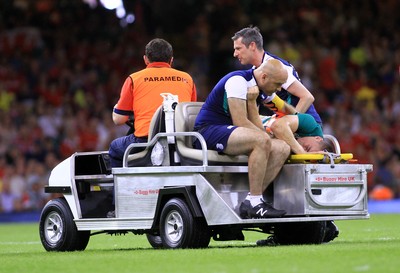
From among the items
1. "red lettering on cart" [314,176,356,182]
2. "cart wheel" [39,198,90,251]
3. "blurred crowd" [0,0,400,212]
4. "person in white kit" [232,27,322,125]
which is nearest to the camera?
"red lettering on cart" [314,176,356,182]

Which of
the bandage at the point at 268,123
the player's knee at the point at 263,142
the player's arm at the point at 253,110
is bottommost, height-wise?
the player's knee at the point at 263,142

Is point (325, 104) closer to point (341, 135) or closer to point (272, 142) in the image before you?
point (341, 135)

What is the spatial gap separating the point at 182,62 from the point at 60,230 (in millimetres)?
15769

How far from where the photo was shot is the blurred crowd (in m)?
24.9

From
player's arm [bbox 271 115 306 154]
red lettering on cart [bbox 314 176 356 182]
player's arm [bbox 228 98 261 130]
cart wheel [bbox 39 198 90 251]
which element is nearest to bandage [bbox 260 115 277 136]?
player's arm [bbox 271 115 306 154]

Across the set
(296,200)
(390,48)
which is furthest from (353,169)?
(390,48)

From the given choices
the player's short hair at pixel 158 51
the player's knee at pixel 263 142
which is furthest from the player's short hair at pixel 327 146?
the player's short hair at pixel 158 51

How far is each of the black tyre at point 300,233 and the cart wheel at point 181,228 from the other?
1165mm

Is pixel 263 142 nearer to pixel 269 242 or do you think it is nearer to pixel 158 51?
pixel 269 242

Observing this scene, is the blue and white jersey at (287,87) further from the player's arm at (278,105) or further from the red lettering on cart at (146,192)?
the red lettering on cart at (146,192)

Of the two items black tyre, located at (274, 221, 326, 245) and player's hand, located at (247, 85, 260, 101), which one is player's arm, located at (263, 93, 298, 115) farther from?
black tyre, located at (274, 221, 326, 245)

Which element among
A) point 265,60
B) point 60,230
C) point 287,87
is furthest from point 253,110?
point 60,230

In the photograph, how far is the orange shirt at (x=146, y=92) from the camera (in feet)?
41.5

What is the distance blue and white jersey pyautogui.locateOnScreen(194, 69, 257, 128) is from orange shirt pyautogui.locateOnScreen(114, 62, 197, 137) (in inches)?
30.6
